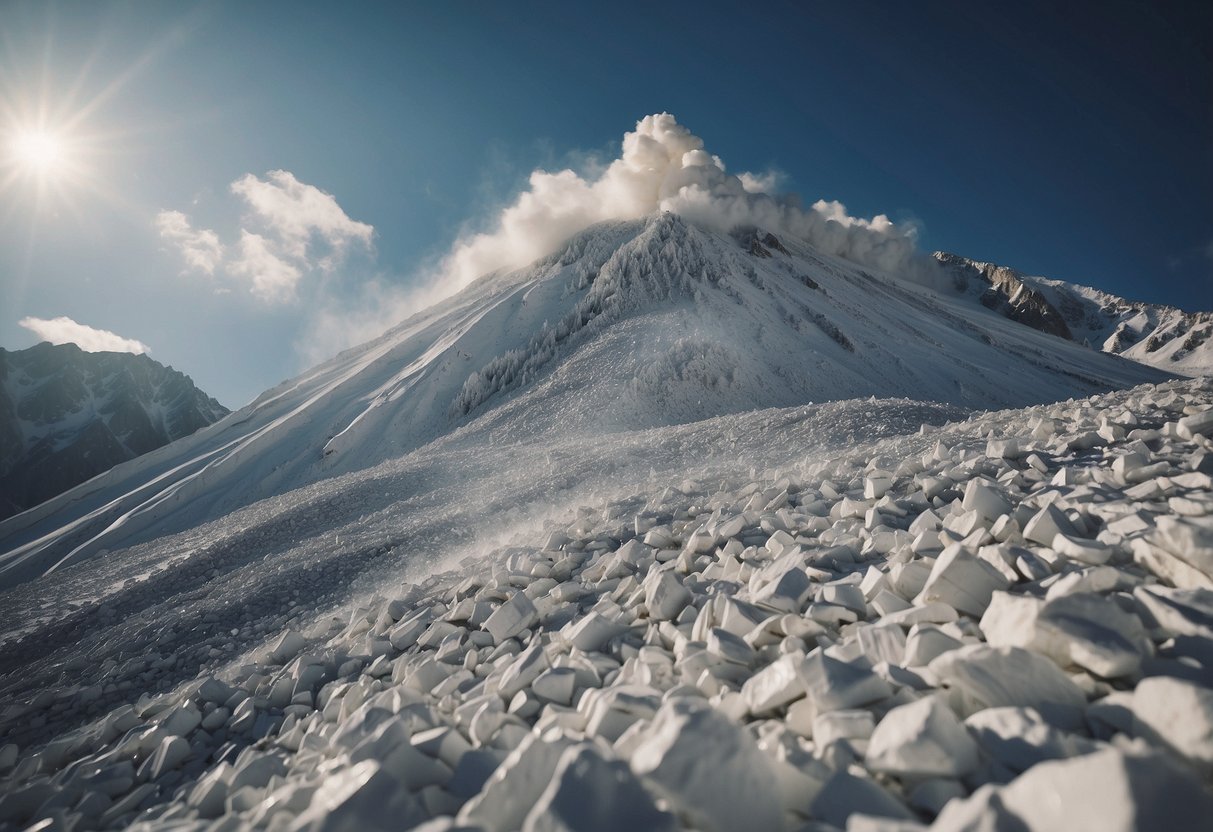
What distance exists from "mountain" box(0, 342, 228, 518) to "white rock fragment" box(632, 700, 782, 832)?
628 feet

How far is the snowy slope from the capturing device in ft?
81.9

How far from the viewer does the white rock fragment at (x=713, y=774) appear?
1.39 m

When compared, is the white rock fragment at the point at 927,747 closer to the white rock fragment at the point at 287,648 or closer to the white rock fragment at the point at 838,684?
the white rock fragment at the point at 838,684

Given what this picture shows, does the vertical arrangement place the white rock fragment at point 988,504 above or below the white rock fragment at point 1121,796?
below

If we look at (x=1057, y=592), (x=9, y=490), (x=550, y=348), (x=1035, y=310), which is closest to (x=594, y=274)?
(x=550, y=348)

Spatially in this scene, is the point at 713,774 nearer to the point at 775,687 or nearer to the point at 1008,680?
the point at 775,687

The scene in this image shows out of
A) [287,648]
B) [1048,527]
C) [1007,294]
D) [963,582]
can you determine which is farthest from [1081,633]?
[1007,294]

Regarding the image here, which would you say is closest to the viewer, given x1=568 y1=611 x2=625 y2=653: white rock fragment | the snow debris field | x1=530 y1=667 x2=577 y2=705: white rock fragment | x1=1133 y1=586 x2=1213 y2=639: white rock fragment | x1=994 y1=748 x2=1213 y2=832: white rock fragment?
x1=994 y1=748 x2=1213 y2=832: white rock fragment

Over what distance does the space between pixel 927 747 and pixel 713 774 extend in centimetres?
58

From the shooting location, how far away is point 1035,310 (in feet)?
390

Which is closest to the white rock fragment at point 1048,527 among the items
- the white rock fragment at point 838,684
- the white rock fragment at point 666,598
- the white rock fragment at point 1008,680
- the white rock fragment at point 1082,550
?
the white rock fragment at point 1082,550

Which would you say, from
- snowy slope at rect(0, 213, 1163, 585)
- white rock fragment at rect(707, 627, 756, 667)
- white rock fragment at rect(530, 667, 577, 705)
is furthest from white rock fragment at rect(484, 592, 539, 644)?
snowy slope at rect(0, 213, 1163, 585)

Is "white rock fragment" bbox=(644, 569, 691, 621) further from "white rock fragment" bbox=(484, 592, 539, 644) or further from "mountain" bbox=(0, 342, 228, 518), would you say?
"mountain" bbox=(0, 342, 228, 518)

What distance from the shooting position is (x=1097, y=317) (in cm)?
16788
